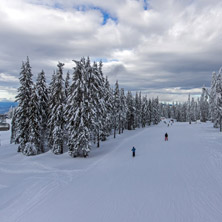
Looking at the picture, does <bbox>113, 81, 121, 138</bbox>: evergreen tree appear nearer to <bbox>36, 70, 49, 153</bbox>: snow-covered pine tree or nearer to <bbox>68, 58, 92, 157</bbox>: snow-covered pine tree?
<bbox>36, 70, 49, 153</bbox>: snow-covered pine tree

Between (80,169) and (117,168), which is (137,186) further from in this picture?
(80,169)

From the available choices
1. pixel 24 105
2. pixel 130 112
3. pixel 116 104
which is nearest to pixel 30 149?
pixel 24 105

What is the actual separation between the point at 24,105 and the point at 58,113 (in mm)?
6626

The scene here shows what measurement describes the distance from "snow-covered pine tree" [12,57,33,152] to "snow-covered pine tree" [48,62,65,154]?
14.2 feet

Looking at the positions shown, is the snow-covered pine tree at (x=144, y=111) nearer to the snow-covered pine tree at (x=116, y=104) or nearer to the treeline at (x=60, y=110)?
the snow-covered pine tree at (x=116, y=104)

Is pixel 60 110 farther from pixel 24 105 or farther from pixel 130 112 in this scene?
pixel 130 112

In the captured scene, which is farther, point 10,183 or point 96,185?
point 10,183

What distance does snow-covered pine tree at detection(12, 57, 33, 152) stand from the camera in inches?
1169

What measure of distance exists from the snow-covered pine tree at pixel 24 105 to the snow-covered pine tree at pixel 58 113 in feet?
14.2

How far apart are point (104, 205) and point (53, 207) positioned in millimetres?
3041

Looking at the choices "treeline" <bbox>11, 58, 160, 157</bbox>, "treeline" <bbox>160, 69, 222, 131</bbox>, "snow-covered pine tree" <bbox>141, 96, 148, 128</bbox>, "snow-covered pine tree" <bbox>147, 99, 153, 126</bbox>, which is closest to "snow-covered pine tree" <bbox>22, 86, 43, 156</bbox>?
"treeline" <bbox>11, 58, 160, 157</bbox>

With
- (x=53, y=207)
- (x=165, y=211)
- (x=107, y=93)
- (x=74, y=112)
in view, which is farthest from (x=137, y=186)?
(x=107, y=93)

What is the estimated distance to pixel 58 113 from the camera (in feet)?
92.1

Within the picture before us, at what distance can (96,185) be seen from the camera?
1428cm
